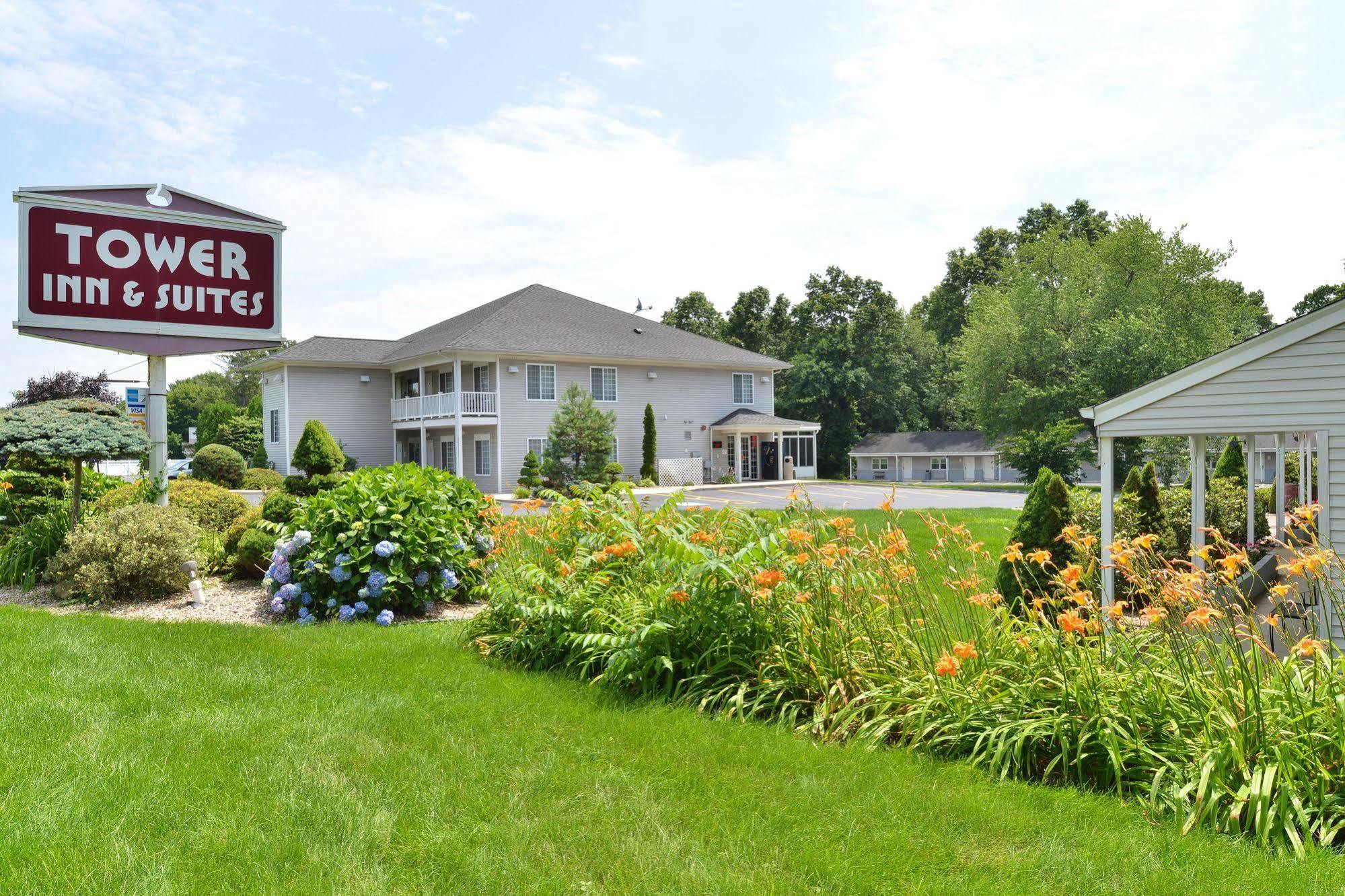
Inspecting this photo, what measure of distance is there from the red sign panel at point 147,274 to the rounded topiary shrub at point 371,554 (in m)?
4.11

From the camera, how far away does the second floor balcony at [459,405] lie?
29.8 metres

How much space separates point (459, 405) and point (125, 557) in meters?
20.4

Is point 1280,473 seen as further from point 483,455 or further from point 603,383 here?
point 483,455

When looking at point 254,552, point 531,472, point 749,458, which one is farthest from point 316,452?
point 749,458

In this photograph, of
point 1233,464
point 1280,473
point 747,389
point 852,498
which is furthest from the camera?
point 747,389

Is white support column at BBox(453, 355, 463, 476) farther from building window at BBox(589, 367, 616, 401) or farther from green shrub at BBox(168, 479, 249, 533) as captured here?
green shrub at BBox(168, 479, 249, 533)

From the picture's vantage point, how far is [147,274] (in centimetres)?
1084

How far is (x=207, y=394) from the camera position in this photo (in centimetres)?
7356

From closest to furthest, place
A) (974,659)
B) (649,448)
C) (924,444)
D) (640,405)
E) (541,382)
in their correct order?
(974,659) < (541,382) < (649,448) < (640,405) < (924,444)

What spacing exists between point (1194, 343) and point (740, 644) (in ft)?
129

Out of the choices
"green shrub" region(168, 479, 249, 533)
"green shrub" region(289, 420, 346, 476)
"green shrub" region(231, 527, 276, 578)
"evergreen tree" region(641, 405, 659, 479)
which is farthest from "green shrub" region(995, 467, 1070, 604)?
"evergreen tree" region(641, 405, 659, 479)

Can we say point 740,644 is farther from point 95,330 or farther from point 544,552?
point 95,330

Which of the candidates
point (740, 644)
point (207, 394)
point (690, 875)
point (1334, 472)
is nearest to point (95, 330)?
point (740, 644)

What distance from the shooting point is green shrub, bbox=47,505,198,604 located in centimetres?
888
